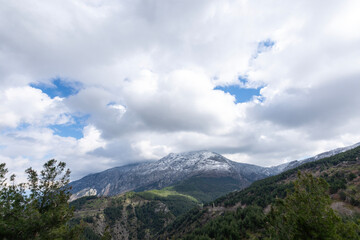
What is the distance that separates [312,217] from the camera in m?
20.8

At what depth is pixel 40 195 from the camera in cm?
2880

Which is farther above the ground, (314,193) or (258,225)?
(314,193)

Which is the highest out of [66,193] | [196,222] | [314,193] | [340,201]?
[66,193]

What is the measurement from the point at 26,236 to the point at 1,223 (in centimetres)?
388

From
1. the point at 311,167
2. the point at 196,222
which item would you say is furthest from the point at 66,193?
the point at 311,167

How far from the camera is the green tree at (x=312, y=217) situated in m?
19.6

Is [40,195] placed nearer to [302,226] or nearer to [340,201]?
[302,226]

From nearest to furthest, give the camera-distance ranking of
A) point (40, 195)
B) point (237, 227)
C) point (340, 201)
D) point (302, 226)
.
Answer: point (302, 226)
point (40, 195)
point (340, 201)
point (237, 227)

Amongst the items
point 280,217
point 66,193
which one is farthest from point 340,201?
point 66,193

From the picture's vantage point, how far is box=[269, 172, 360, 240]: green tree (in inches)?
771

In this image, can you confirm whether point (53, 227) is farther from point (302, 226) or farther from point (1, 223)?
point (302, 226)

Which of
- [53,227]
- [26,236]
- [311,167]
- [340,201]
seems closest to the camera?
[26,236]

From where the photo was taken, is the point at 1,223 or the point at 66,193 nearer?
the point at 1,223

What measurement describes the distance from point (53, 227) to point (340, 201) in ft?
288
